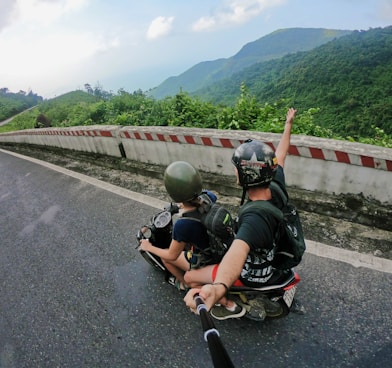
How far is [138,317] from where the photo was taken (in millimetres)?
2994

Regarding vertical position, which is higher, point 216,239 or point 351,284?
point 216,239

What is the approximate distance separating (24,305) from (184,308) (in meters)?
1.79

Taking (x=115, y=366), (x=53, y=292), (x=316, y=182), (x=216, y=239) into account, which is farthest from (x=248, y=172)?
(x=53, y=292)

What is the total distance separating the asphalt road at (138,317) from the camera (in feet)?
8.32

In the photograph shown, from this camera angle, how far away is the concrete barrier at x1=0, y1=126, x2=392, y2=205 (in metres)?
3.58

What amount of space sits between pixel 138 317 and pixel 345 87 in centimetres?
6123

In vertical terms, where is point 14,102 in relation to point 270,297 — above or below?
above

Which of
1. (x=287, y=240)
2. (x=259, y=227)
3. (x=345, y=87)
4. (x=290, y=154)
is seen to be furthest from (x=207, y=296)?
(x=345, y=87)

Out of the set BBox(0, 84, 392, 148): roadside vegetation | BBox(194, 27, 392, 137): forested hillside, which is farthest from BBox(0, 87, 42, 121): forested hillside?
BBox(0, 84, 392, 148): roadside vegetation

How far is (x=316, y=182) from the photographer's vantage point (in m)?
4.03

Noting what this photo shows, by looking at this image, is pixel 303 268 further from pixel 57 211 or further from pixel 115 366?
pixel 57 211

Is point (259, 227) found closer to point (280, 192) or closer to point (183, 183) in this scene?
point (280, 192)

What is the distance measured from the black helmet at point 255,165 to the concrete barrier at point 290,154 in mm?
2006

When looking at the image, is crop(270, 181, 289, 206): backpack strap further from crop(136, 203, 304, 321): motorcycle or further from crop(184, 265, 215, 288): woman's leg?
crop(184, 265, 215, 288): woman's leg
